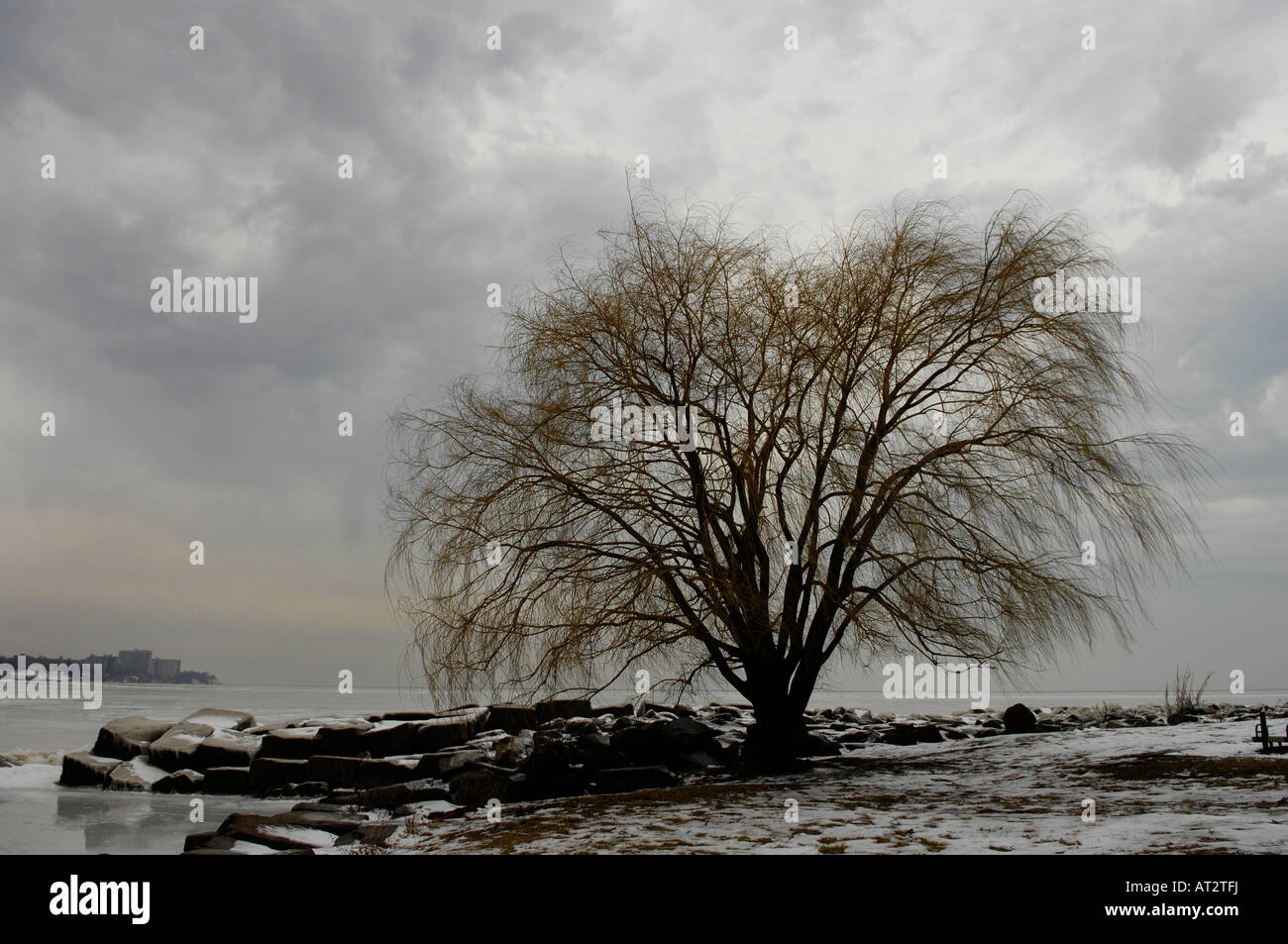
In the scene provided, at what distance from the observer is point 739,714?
65.9ft

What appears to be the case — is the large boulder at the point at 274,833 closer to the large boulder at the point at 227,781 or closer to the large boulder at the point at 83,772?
the large boulder at the point at 227,781

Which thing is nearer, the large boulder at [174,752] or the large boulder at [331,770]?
the large boulder at [331,770]

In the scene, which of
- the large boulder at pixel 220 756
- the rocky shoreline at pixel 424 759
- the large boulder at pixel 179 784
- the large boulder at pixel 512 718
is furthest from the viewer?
the large boulder at pixel 512 718

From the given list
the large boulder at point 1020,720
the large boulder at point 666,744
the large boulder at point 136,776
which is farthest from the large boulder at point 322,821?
the large boulder at point 1020,720

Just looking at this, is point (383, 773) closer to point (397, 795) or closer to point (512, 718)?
point (397, 795)

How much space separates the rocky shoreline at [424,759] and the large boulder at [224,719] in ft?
0.70

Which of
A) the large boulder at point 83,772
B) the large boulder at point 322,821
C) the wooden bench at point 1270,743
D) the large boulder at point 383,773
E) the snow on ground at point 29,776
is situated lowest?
the snow on ground at point 29,776

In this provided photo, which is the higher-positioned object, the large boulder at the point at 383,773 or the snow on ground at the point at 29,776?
the large boulder at the point at 383,773

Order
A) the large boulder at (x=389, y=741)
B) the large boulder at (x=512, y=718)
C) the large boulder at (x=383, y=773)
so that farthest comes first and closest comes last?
the large boulder at (x=512, y=718)
the large boulder at (x=389, y=741)
the large boulder at (x=383, y=773)

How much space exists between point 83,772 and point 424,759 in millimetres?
5528

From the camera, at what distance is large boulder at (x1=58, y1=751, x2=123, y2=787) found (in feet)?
44.4

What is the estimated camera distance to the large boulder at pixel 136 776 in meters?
13.3

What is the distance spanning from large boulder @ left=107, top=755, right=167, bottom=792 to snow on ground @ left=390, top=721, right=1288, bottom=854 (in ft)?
21.5
